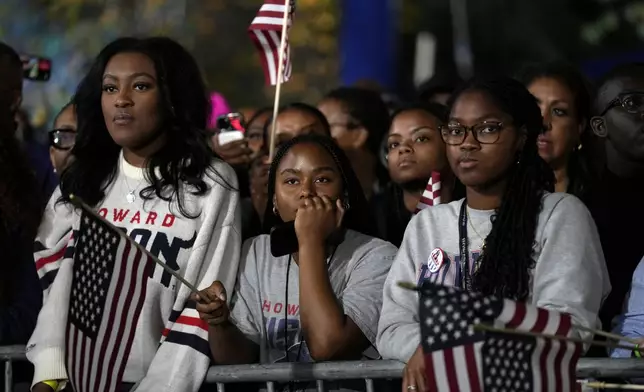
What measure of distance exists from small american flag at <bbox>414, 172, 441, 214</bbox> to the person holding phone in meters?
0.53

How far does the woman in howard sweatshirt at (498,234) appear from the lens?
5.41m

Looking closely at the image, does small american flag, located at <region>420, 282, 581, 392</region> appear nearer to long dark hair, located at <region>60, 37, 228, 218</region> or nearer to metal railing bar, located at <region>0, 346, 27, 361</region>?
long dark hair, located at <region>60, 37, 228, 218</region>

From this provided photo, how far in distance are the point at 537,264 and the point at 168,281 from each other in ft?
5.52

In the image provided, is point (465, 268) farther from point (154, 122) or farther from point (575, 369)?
point (154, 122)

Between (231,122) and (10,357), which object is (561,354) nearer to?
(10,357)

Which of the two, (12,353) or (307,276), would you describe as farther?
(12,353)

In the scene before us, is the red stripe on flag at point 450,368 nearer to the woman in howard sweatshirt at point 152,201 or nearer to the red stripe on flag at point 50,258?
the woman in howard sweatshirt at point 152,201

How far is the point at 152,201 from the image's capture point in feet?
Answer: 20.9

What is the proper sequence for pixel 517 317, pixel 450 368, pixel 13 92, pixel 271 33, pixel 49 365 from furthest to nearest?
1. pixel 271 33
2. pixel 13 92
3. pixel 49 365
4. pixel 450 368
5. pixel 517 317

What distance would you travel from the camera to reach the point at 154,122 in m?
6.51

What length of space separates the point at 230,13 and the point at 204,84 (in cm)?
1575

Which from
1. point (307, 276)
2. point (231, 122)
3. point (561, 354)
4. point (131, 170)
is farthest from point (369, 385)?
point (231, 122)

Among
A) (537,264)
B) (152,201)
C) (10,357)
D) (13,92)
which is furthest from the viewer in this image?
(13,92)

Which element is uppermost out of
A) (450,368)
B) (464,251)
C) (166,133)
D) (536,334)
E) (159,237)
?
(166,133)
